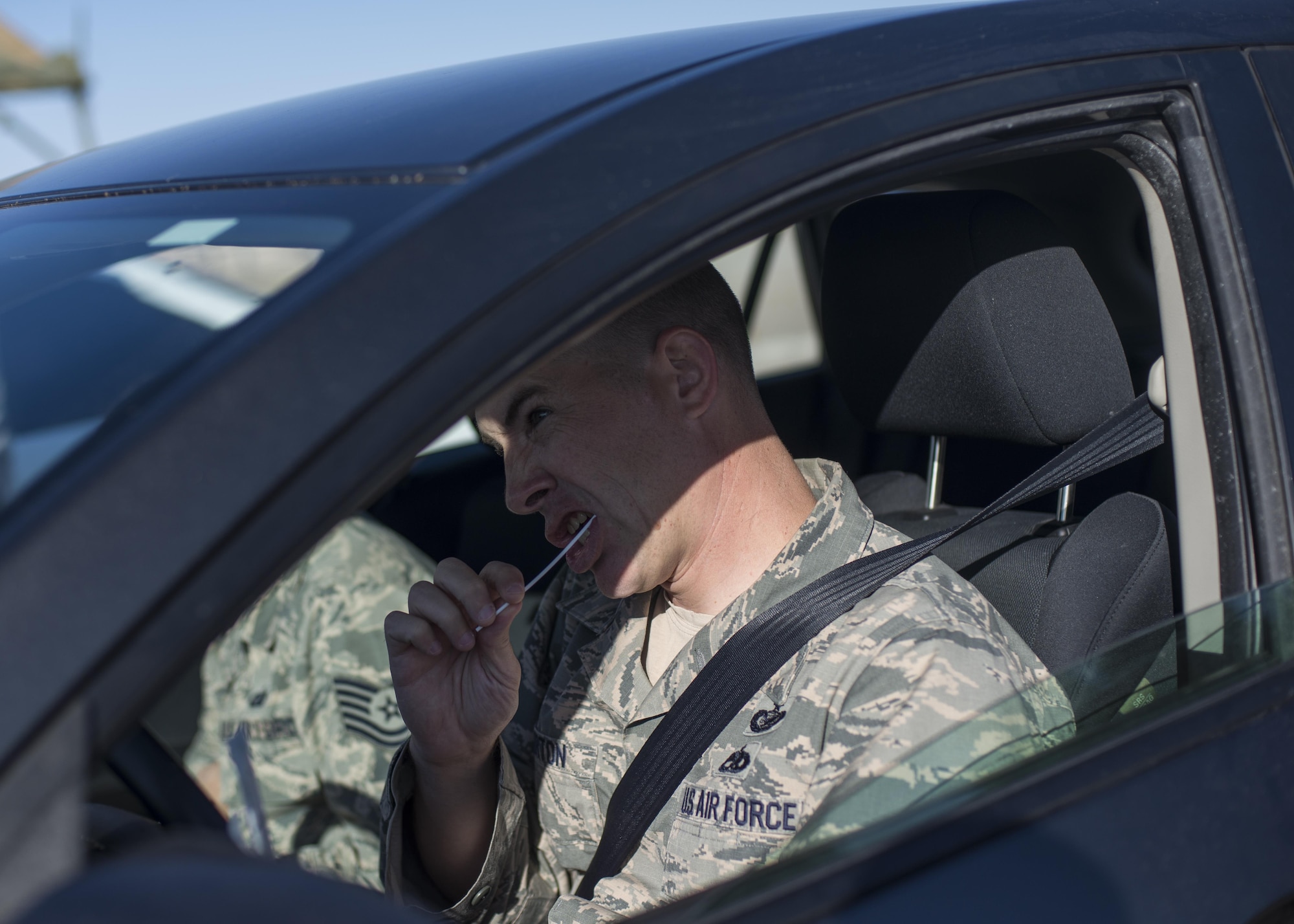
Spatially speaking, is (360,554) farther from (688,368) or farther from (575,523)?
(688,368)

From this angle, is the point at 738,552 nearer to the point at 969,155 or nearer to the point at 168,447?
the point at 969,155

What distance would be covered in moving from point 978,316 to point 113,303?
103cm

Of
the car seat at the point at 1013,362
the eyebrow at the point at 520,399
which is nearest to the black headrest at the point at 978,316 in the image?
the car seat at the point at 1013,362

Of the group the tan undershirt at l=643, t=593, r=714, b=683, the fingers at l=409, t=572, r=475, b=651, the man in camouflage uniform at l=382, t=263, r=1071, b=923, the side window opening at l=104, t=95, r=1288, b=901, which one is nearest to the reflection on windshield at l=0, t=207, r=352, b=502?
the side window opening at l=104, t=95, r=1288, b=901

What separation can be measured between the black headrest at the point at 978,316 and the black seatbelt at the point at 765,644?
102mm

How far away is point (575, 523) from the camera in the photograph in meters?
1.42

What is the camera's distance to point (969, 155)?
92 centimetres

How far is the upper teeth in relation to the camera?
1410 millimetres

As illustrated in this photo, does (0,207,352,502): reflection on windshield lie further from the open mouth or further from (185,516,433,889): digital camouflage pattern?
(185,516,433,889): digital camouflage pattern

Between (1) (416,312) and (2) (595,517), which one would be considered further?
(2) (595,517)

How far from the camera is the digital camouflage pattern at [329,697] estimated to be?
6.89 ft

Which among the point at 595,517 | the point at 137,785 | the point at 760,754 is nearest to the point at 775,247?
the point at 595,517

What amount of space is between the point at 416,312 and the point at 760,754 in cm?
72

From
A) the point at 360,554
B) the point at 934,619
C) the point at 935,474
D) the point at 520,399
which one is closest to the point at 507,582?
the point at 520,399
